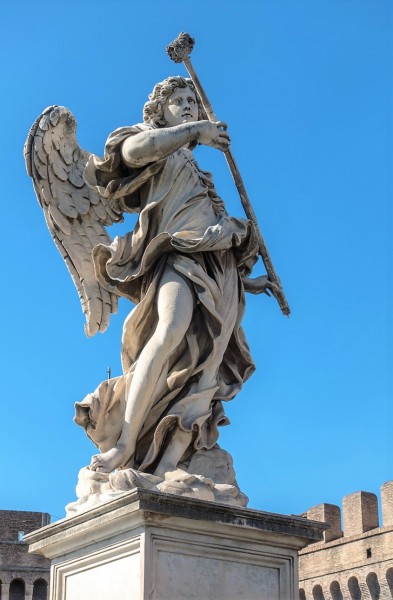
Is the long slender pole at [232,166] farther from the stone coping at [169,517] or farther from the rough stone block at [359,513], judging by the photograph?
the rough stone block at [359,513]

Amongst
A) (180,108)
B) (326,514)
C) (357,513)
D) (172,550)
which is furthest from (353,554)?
(172,550)

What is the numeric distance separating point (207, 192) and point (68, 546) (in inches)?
76.8

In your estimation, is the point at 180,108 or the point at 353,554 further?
the point at 353,554

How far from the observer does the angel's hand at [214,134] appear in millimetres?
5934

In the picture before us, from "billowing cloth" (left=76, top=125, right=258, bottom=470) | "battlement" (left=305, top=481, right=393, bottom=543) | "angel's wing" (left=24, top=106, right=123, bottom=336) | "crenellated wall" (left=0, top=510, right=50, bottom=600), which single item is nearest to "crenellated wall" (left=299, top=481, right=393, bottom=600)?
"battlement" (left=305, top=481, right=393, bottom=543)

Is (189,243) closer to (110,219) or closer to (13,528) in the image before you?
(110,219)

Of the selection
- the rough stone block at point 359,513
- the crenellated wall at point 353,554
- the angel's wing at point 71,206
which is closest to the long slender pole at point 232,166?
the angel's wing at point 71,206

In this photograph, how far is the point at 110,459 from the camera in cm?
544

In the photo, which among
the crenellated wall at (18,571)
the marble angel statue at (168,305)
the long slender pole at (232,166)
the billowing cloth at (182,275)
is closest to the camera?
the marble angel statue at (168,305)

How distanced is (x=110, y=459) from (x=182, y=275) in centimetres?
98

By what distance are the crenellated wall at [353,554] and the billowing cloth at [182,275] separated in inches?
767

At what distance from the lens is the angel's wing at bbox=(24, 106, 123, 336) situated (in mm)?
6551

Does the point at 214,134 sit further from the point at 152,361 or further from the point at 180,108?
the point at 152,361

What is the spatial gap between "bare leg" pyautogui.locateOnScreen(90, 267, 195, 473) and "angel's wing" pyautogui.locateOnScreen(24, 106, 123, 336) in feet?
2.79
